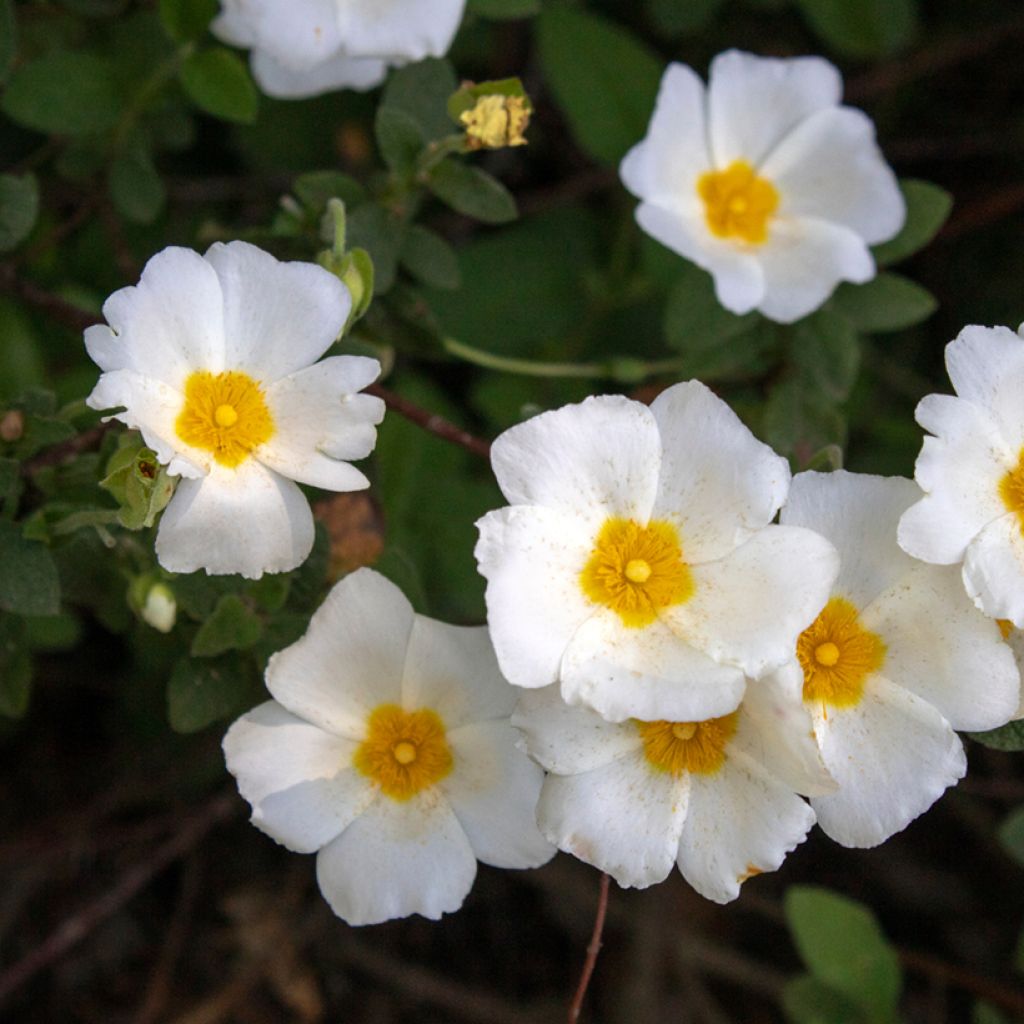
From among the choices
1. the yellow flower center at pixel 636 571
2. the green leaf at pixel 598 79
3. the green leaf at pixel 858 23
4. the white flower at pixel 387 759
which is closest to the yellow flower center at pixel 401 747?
the white flower at pixel 387 759

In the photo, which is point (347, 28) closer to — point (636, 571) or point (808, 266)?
point (808, 266)

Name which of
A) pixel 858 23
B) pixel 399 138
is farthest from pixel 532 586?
pixel 858 23

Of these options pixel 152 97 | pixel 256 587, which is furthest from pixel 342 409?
pixel 152 97

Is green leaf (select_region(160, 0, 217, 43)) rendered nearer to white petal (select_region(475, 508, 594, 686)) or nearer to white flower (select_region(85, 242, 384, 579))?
white flower (select_region(85, 242, 384, 579))

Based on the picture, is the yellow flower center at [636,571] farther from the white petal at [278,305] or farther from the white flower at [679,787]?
the white petal at [278,305]

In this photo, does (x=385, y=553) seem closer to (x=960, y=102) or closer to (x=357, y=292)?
(x=357, y=292)

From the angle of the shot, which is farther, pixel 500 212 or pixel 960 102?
pixel 960 102

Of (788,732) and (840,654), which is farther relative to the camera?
(840,654)
